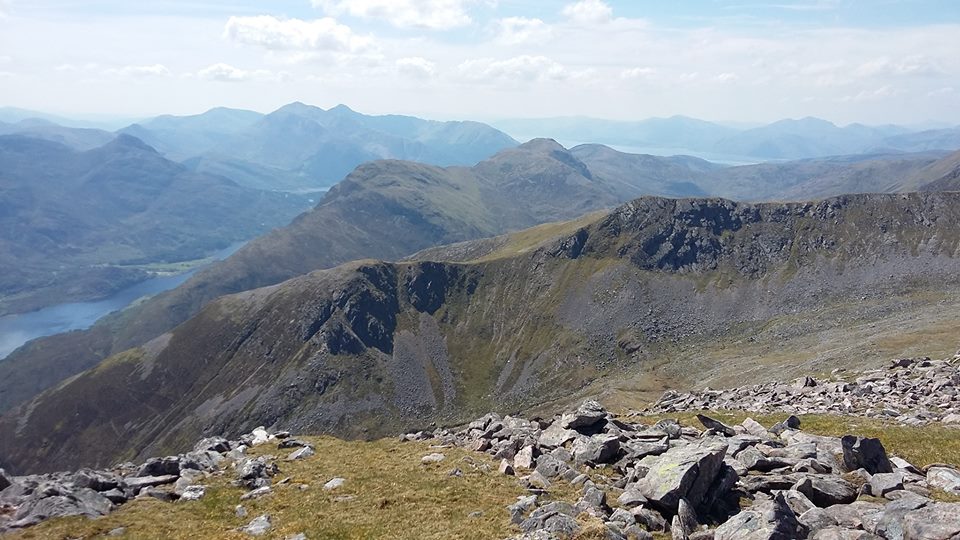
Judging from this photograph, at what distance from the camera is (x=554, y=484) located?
32688mm

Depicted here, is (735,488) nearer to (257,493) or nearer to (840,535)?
(840,535)

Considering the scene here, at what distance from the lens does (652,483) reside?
90.8ft

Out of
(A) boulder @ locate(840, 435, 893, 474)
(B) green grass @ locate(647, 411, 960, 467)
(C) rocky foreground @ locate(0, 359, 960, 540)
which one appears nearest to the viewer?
(C) rocky foreground @ locate(0, 359, 960, 540)

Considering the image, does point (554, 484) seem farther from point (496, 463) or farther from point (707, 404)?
point (707, 404)

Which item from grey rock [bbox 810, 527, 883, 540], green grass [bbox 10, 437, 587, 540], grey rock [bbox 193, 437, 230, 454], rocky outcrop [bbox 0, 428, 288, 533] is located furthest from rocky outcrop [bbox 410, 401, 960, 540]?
grey rock [bbox 193, 437, 230, 454]

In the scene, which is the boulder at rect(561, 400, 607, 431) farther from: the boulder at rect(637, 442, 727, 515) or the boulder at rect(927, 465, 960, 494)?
the boulder at rect(927, 465, 960, 494)

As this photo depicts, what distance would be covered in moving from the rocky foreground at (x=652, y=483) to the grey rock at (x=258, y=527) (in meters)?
0.09

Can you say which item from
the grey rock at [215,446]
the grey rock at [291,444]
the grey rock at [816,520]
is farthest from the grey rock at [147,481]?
the grey rock at [816,520]

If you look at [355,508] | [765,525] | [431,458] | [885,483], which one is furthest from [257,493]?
[885,483]

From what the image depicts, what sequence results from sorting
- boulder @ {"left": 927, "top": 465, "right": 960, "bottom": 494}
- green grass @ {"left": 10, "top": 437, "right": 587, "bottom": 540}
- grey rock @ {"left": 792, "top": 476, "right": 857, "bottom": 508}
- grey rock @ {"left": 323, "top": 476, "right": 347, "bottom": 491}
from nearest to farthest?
1. grey rock @ {"left": 792, "top": 476, "right": 857, "bottom": 508}
2. boulder @ {"left": 927, "top": 465, "right": 960, "bottom": 494}
3. green grass @ {"left": 10, "top": 437, "right": 587, "bottom": 540}
4. grey rock @ {"left": 323, "top": 476, "right": 347, "bottom": 491}

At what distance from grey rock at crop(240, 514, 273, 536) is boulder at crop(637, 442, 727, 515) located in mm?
19999

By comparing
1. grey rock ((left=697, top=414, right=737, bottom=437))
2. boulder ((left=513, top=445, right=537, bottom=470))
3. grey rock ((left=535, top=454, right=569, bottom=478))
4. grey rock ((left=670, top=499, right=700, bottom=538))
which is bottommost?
boulder ((left=513, top=445, right=537, bottom=470))

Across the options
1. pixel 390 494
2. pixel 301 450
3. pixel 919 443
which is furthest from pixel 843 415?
pixel 301 450

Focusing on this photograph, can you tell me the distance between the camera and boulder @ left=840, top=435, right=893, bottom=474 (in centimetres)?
2992
